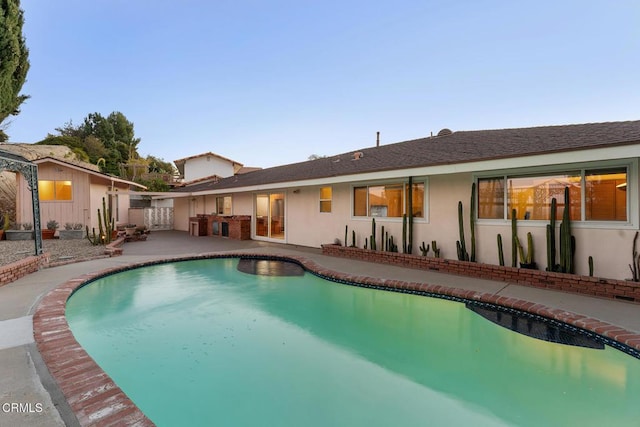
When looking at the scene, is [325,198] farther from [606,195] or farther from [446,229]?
[606,195]

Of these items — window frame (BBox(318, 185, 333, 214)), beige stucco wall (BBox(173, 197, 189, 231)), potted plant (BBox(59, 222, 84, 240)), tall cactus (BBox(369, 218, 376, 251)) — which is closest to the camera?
tall cactus (BBox(369, 218, 376, 251))

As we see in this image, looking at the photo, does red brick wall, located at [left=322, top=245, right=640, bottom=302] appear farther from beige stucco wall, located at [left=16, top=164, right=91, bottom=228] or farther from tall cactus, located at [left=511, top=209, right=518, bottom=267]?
beige stucco wall, located at [left=16, top=164, right=91, bottom=228]

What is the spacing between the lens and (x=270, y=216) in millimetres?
14648

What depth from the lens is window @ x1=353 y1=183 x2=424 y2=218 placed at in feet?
30.2

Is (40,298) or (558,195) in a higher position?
(558,195)

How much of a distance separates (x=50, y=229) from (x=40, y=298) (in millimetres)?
12702

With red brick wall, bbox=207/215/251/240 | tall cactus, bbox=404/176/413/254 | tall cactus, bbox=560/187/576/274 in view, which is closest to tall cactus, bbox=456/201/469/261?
tall cactus, bbox=404/176/413/254

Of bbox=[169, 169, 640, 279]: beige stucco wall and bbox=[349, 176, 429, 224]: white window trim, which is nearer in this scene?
bbox=[169, 169, 640, 279]: beige stucco wall

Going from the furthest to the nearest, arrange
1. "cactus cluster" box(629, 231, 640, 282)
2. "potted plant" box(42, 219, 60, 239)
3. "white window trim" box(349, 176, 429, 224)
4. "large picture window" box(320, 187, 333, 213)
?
"potted plant" box(42, 219, 60, 239)
"large picture window" box(320, 187, 333, 213)
"white window trim" box(349, 176, 429, 224)
"cactus cluster" box(629, 231, 640, 282)

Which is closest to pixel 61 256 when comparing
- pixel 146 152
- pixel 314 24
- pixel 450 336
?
pixel 450 336

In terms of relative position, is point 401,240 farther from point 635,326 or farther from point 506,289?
point 635,326

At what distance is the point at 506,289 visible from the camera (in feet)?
21.0

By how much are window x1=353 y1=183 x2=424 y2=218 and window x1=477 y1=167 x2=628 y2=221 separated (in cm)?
174

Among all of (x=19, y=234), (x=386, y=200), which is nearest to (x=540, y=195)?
(x=386, y=200)
